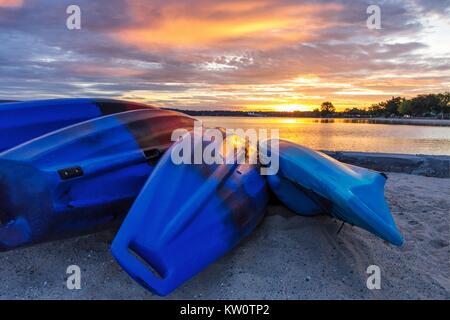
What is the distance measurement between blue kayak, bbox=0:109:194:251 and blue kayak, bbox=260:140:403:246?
41.7 inches

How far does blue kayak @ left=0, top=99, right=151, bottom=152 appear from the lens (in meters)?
3.13

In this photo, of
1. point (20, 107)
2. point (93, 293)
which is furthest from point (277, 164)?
point (20, 107)

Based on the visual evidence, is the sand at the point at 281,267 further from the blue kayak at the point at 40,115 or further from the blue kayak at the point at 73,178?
the blue kayak at the point at 40,115

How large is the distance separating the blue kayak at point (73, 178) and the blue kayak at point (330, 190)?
1059 mm

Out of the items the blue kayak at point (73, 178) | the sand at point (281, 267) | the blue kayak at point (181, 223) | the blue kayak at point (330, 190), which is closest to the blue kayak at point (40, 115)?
the blue kayak at point (73, 178)

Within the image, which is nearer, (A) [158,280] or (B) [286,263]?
(A) [158,280]

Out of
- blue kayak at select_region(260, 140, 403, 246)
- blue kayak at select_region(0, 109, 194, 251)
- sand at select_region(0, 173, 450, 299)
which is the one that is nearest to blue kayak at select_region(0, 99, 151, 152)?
blue kayak at select_region(0, 109, 194, 251)

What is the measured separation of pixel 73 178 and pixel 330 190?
1.76 m

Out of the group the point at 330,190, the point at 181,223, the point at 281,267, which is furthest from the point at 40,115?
the point at 330,190

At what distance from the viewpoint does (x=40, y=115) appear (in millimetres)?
3297

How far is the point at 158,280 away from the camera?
1995mm

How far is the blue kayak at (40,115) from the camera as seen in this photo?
313 cm
